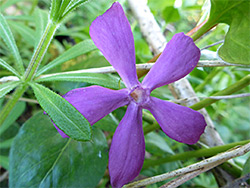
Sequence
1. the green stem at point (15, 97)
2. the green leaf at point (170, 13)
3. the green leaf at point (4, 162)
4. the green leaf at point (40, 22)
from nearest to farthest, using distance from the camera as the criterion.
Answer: the green stem at point (15, 97), the green leaf at point (40, 22), the green leaf at point (4, 162), the green leaf at point (170, 13)

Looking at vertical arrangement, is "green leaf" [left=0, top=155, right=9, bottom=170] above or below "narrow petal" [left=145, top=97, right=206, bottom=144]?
above

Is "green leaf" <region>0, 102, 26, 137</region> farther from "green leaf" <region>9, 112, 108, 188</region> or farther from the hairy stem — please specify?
the hairy stem

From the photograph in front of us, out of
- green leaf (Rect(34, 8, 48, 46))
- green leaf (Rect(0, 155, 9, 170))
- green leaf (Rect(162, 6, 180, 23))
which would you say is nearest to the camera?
green leaf (Rect(34, 8, 48, 46))

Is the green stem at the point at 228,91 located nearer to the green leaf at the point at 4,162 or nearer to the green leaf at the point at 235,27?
the green leaf at the point at 235,27

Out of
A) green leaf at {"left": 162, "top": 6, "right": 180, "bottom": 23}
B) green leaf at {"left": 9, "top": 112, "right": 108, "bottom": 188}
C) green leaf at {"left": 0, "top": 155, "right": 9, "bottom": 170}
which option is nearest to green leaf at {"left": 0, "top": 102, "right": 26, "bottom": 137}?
green leaf at {"left": 0, "top": 155, "right": 9, "bottom": 170}

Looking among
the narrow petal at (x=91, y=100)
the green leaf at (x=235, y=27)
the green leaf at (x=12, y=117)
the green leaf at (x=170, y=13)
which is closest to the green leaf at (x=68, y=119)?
the narrow petal at (x=91, y=100)

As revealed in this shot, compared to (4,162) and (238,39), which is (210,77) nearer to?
(238,39)
